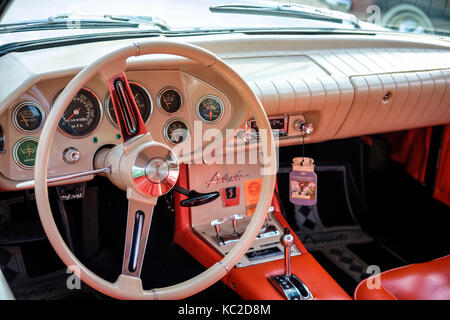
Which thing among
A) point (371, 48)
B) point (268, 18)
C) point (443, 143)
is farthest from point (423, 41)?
point (268, 18)

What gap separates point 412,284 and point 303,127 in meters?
0.77

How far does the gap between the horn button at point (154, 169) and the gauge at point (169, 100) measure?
43 centimetres

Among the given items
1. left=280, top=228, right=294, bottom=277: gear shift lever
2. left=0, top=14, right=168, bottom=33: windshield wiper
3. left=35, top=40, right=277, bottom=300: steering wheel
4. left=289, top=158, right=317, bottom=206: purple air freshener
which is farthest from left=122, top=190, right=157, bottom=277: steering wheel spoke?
left=0, top=14, right=168, bottom=33: windshield wiper

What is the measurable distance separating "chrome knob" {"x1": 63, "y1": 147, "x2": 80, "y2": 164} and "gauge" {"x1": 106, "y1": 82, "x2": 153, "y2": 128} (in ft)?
0.55

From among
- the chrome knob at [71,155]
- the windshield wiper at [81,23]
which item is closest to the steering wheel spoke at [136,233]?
the chrome knob at [71,155]

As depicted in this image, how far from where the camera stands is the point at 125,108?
4.28 feet

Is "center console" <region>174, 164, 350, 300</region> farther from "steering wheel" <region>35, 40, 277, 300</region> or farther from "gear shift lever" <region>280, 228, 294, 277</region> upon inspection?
"steering wheel" <region>35, 40, 277, 300</region>

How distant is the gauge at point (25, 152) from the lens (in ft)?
5.02

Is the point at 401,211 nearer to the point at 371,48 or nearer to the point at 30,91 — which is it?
the point at 371,48

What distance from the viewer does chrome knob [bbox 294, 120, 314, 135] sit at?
206cm

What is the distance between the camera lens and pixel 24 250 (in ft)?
7.57
